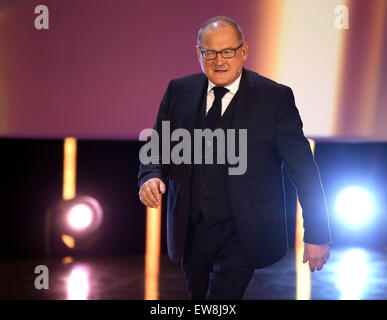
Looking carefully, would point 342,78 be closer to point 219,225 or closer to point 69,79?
point 69,79

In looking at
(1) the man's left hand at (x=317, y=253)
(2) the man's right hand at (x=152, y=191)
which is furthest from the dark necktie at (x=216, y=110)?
(1) the man's left hand at (x=317, y=253)

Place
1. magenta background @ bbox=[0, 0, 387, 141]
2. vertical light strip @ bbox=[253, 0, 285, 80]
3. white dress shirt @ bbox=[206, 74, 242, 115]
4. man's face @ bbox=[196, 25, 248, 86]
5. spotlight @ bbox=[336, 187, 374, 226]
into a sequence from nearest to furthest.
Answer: man's face @ bbox=[196, 25, 248, 86], white dress shirt @ bbox=[206, 74, 242, 115], magenta background @ bbox=[0, 0, 387, 141], vertical light strip @ bbox=[253, 0, 285, 80], spotlight @ bbox=[336, 187, 374, 226]

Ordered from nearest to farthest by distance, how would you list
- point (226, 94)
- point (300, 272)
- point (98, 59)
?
point (226, 94)
point (300, 272)
point (98, 59)

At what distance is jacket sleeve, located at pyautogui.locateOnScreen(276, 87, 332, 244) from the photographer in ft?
6.14

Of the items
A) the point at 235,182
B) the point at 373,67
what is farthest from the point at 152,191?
the point at 373,67

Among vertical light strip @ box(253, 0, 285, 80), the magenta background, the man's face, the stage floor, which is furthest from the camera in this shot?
vertical light strip @ box(253, 0, 285, 80)

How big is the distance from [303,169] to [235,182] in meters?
0.21

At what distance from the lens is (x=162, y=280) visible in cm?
353

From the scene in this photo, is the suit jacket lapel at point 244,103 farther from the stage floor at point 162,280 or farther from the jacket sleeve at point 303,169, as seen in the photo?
the stage floor at point 162,280

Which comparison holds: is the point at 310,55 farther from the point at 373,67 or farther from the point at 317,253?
the point at 317,253

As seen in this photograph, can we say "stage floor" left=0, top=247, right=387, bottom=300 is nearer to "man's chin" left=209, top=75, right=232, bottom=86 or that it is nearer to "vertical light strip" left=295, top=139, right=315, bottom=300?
"vertical light strip" left=295, top=139, right=315, bottom=300

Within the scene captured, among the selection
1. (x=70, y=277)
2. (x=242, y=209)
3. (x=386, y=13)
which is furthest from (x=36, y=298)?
(x=386, y=13)

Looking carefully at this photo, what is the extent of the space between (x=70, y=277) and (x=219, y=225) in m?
1.85

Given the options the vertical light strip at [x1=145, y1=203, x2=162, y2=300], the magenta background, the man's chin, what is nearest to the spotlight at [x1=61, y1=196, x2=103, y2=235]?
the vertical light strip at [x1=145, y1=203, x2=162, y2=300]
